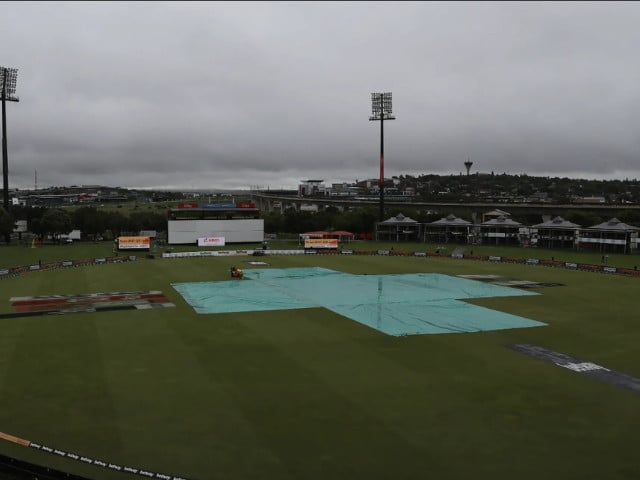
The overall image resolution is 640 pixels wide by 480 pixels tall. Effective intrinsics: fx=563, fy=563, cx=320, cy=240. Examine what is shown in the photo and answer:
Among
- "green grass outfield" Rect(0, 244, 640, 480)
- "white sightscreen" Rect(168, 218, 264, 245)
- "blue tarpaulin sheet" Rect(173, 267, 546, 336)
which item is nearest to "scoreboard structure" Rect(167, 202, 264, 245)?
"white sightscreen" Rect(168, 218, 264, 245)

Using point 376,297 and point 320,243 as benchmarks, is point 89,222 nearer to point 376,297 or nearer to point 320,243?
point 320,243

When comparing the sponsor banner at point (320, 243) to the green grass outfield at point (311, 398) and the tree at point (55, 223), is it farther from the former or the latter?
the green grass outfield at point (311, 398)

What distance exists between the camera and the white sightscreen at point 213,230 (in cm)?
10588

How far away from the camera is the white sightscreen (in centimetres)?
10588

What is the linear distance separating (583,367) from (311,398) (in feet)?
46.3

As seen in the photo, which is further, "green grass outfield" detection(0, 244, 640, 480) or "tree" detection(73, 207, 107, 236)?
"tree" detection(73, 207, 107, 236)

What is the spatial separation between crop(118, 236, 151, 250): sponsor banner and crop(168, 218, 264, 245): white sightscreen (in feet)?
34.4

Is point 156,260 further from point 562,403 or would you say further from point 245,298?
point 562,403

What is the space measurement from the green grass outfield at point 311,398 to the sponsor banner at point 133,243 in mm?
55161

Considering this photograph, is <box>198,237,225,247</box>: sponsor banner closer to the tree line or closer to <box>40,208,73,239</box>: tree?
the tree line

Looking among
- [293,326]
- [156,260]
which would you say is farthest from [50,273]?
[293,326]

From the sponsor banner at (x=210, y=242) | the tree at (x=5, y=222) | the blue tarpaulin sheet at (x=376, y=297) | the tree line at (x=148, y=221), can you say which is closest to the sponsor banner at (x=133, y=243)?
the sponsor banner at (x=210, y=242)

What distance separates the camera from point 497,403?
Result: 2267cm

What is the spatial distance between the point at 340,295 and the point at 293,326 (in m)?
13.7
